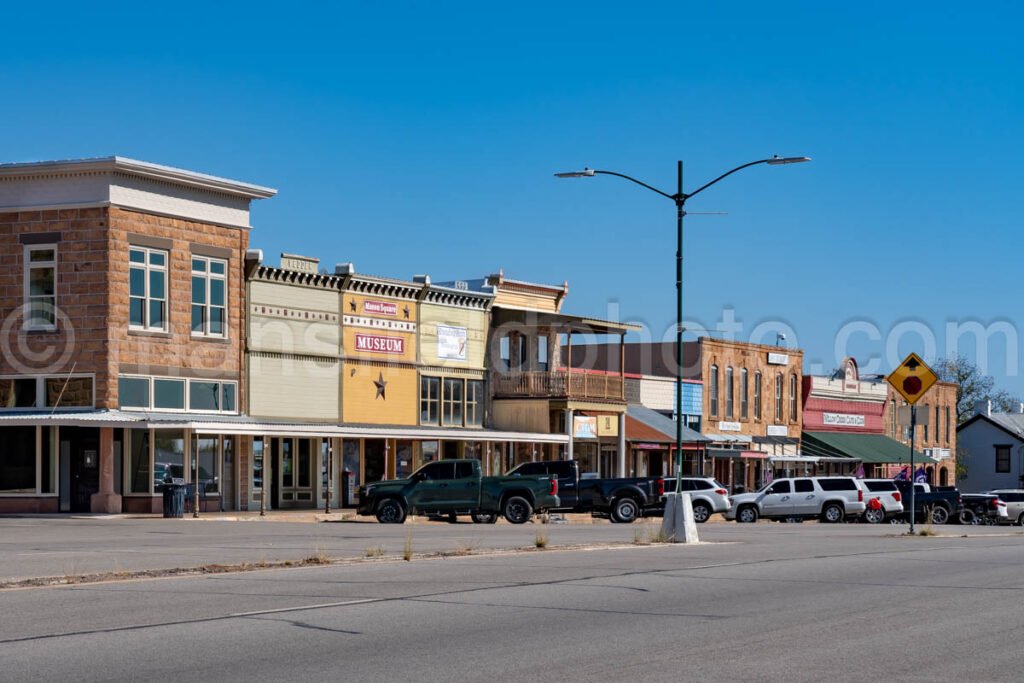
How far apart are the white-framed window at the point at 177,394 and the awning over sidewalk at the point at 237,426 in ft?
1.01

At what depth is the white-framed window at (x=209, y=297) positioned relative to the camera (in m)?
41.5

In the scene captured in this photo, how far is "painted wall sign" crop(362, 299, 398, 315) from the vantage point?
46.8m

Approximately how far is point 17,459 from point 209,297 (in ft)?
23.2

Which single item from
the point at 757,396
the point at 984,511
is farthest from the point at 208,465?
the point at 757,396

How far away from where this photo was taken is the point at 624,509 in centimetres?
4203

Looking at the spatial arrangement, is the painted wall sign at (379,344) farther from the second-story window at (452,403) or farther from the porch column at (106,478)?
the porch column at (106,478)

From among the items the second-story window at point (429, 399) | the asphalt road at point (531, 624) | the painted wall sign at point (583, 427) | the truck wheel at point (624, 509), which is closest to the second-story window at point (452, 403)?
the second-story window at point (429, 399)

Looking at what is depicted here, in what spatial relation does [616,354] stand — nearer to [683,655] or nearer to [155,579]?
[155,579]

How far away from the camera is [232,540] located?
27656 millimetres

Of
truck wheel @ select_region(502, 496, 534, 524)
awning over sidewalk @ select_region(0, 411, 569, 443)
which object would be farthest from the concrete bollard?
awning over sidewalk @ select_region(0, 411, 569, 443)

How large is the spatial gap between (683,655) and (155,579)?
9.07 meters

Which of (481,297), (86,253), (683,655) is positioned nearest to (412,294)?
(481,297)

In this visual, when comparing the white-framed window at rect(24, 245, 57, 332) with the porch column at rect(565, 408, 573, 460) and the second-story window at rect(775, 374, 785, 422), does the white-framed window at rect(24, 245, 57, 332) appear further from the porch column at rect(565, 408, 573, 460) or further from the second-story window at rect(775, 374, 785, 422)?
the second-story window at rect(775, 374, 785, 422)

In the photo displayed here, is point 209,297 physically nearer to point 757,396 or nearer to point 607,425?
point 607,425
